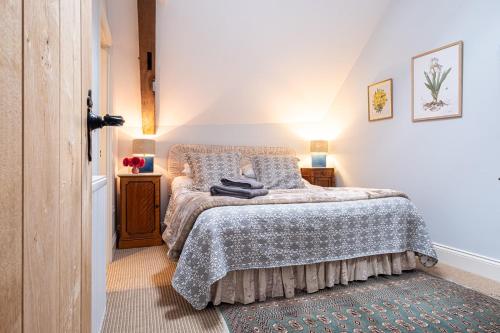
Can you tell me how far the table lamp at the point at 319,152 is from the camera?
4406 millimetres

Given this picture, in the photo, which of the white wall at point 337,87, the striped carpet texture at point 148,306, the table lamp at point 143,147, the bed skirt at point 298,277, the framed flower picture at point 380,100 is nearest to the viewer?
the striped carpet texture at point 148,306

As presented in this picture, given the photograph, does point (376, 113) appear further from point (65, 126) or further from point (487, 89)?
point (65, 126)

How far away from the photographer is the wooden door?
14.3 inches

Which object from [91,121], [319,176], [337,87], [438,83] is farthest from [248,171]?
[91,121]

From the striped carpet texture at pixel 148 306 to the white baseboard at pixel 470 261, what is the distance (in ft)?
7.30

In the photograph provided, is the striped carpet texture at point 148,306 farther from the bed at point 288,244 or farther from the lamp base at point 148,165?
the lamp base at point 148,165

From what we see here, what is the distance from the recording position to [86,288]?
831 millimetres

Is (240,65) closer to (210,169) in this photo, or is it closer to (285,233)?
(210,169)

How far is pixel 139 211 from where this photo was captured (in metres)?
3.31

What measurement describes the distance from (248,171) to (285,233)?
176cm

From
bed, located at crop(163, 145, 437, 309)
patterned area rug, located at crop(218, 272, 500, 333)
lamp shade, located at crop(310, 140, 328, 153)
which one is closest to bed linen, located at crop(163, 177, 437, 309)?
bed, located at crop(163, 145, 437, 309)

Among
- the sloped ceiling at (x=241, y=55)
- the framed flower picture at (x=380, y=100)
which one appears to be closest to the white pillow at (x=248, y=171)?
the sloped ceiling at (x=241, y=55)

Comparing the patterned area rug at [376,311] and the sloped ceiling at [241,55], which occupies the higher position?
the sloped ceiling at [241,55]

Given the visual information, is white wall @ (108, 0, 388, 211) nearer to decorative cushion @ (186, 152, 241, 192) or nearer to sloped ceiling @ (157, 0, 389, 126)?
sloped ceiling @ (157, 0, 389, 126)
